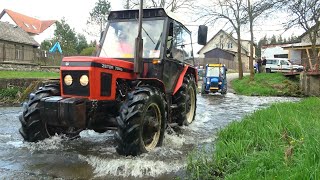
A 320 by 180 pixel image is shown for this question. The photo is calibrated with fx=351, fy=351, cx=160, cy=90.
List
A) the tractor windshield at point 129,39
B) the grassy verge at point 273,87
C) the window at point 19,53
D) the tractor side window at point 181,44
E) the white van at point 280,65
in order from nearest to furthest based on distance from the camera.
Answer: the tractor windshield at point 129,39
the tractor side window at point 181,44
the grassy verge at point 273,87
the window at point 19,53
the white van at point 280,65

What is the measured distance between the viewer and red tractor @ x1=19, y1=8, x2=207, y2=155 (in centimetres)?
527

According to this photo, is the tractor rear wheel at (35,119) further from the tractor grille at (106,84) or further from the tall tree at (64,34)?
the tall tree at (64,34)

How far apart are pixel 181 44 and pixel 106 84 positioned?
3.05 m

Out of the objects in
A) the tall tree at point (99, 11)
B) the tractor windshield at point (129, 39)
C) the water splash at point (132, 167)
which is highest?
the tall tree at point (99, 11)

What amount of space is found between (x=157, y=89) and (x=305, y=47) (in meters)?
→ 35.3

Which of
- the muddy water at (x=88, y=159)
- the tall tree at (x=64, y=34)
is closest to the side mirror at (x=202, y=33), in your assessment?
the muddy water at (x=88, y=159)

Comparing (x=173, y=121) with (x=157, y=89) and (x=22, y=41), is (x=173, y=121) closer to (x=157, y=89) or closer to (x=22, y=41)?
(x=157, y=89)

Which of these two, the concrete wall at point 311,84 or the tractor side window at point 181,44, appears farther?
the concrete wall at point 311,84

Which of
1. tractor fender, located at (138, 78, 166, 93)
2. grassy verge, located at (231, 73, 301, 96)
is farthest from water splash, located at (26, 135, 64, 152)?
grassy verge, located at (231, 73, 301, 96)

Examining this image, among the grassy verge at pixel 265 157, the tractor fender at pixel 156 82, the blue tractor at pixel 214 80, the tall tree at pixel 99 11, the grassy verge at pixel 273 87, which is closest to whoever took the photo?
the grassy verge at pixel 265 157

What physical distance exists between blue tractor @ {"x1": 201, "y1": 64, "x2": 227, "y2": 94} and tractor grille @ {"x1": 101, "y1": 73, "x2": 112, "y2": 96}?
1752 cm

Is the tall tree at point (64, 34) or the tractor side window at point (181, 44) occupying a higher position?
the tall tree at point (64, 34)

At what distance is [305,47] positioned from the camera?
1481 inches

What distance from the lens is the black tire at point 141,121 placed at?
17.0 ft
